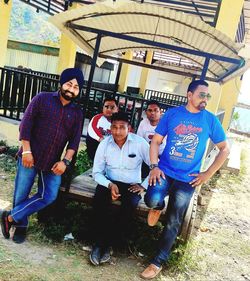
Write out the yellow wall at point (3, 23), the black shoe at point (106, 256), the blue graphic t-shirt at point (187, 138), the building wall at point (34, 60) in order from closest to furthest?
the blue graphic t-shirt at point (187, 138) → the black shoe at point (106, 256) → the yellow wall at point (3, 23) → the building wall at point (34, 60)

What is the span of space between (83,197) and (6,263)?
3.60 feet

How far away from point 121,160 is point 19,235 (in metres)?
1.41

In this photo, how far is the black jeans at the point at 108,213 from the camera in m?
3.44

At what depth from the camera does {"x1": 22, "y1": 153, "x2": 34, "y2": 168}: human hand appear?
3.24 metres

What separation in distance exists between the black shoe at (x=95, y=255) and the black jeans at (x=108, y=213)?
57 mm

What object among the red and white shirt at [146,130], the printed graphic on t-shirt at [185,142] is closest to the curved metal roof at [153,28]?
the printed graphic on t-shirt at [185,142]

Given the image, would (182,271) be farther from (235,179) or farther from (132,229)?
(235,179)

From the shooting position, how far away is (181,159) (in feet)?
11.0

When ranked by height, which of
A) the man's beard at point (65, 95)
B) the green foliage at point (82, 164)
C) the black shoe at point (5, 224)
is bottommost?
the black shoe at point (5, 224)

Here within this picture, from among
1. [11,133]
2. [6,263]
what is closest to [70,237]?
[6,263]

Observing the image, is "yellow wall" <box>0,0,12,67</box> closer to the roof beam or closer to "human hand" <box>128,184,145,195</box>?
the roof beam

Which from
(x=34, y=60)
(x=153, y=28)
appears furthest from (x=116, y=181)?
(x=34, y=60)

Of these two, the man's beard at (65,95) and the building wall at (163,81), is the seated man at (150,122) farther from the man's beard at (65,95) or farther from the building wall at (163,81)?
the building wall at (163,81)

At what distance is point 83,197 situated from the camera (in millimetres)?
3812
